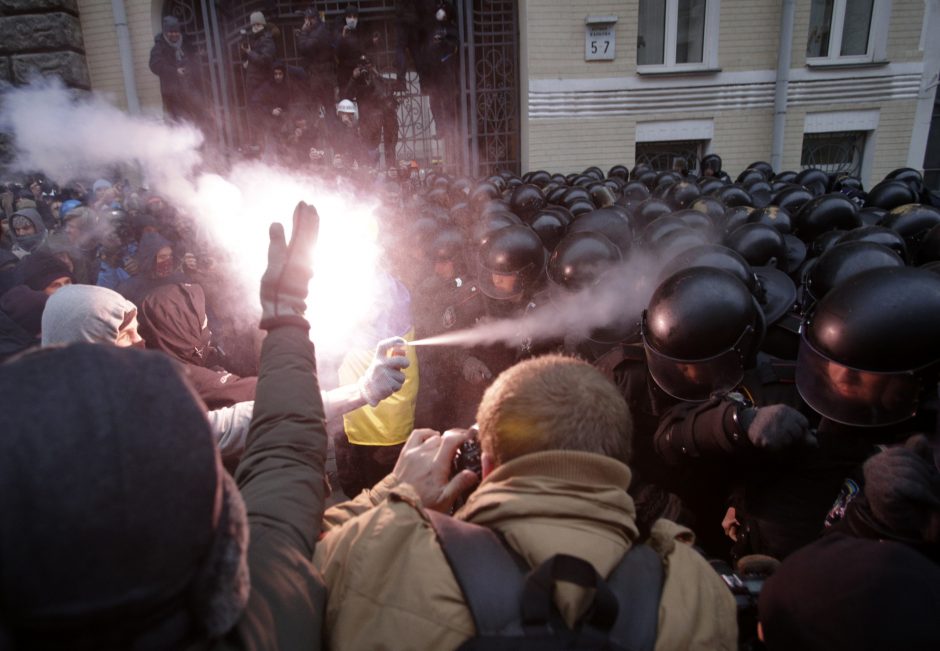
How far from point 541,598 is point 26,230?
29.5 feet

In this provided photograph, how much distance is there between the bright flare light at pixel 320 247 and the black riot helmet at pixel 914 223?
459cm

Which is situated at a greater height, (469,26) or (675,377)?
(469,26)

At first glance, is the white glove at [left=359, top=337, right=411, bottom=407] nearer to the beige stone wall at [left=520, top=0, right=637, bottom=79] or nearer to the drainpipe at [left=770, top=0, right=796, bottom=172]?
the beige stone wall at [left=520, top=0, right=637, bottom=79]

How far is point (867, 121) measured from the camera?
13.0 meters

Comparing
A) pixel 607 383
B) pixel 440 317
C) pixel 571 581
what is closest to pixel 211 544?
pixel 571 581

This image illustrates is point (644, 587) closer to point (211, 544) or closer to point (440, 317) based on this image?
point (211, 544)

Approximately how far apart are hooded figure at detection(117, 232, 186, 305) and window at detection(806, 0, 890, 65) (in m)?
14.4

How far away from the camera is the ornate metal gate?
Answer: 12.7 metres

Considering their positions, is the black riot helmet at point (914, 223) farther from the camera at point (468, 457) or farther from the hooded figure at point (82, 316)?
the hooded figure at point (82, 316)

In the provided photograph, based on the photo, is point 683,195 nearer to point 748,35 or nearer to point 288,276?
point 288,276

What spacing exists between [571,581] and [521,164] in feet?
43.2

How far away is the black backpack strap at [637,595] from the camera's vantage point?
1.01m

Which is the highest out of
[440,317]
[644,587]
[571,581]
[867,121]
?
[867,121]

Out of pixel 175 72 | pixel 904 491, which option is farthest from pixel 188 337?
pixel 175 72
